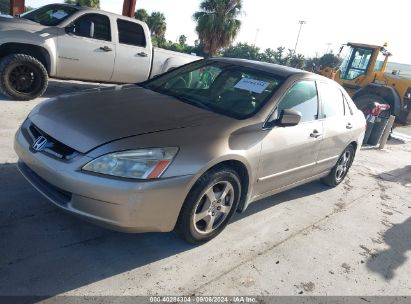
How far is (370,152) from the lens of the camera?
927 centimetres

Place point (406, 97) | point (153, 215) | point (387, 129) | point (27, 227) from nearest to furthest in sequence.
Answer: point (153, 215)
point (27, 227)
point (387, 129)
point (406, 97)

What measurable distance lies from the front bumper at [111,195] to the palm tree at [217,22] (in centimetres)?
2910

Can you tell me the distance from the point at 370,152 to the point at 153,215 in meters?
7.73

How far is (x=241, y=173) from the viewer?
3.54 m

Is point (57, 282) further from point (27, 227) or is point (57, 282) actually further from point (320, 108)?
point (320, 108)

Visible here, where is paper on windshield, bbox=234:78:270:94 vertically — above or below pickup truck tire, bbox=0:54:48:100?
above

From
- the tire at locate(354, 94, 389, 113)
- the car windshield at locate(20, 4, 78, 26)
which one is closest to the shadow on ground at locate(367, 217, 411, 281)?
the car windshield at locate(20, 4, 78, 26)

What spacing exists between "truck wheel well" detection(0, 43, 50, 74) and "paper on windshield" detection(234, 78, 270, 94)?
4399 mm

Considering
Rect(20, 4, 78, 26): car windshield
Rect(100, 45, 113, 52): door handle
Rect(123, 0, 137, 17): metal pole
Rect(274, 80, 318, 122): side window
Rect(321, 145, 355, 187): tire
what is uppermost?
Rect(123, 0, 137, 17): metal pole

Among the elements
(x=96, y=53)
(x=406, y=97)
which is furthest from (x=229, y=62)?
(x=406, y=97)

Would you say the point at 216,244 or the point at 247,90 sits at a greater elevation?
the point at 247,90

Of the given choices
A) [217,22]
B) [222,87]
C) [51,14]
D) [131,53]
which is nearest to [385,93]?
[131,53]

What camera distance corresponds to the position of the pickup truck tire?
647 cm

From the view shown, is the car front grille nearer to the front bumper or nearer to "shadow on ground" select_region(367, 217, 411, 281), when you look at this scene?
the front bumper
